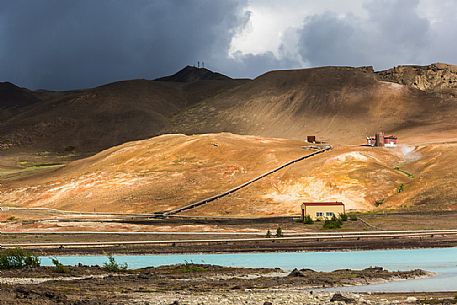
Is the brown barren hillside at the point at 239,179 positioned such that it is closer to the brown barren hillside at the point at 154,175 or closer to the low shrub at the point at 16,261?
the brown barren hillside at the point at 154,175

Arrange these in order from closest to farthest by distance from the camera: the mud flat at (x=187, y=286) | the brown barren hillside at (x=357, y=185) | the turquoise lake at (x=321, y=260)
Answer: the mud flat at (x=187, y=286) < the turquoise lake at (x=321, y=260) < the brown barren hillside at (x=357, y=185)

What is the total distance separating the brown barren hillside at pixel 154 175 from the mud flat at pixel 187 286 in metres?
64.5

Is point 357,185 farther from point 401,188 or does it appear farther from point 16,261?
point 16,261

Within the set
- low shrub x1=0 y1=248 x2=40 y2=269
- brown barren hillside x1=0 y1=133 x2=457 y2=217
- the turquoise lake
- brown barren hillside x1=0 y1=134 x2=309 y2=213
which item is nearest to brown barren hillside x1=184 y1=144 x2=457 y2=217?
brown barren hillside x1=0 y1=133 x2=457 y2=217

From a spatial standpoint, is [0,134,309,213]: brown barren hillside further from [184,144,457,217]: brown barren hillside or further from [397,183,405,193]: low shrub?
[397,183,405,193]: low shrub

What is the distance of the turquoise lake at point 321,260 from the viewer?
43.7 metres

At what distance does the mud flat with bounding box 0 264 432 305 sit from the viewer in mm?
26109

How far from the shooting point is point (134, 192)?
113500 mm

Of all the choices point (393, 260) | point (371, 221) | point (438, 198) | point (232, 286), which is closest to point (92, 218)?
point (371, 221)

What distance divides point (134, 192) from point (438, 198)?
4143 centimetres

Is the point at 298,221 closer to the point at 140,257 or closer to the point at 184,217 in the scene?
the point at 184,217

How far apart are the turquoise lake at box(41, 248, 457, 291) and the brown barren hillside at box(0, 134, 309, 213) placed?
5096 cm

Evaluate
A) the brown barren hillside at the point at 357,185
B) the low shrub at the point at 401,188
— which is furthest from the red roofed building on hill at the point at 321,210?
the low shrub at the point at 401,188

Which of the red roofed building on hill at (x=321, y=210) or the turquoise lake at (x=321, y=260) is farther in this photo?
the red roofed building on hill at (x=321, y=210)
